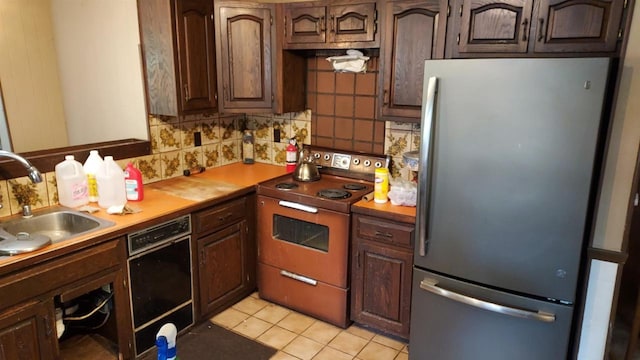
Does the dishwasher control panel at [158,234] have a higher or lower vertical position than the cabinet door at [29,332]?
higher

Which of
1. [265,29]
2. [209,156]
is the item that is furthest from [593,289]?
[209,156]

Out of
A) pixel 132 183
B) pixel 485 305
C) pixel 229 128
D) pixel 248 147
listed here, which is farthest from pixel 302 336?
pixel 229 128

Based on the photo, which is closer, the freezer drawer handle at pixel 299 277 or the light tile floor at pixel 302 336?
the light tile floor at pixel 302 336

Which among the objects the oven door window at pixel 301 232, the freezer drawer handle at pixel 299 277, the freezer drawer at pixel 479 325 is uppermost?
the oven door window at pixel 301 232

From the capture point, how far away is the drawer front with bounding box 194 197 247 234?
102 inches

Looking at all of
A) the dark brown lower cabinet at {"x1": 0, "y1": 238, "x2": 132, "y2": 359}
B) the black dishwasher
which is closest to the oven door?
the black dishwasher

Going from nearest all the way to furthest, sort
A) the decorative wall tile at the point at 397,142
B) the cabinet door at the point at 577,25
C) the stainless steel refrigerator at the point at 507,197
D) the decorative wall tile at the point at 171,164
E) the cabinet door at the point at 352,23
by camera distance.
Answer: the stainless steel refrigerator at the point at 507,197 → the cabinet door at the point at 577,25 → the cabinet door at the point at 352,23 → the decorative wall tile at the point at 397,142 → the decorative wall tile at the point at 171,164

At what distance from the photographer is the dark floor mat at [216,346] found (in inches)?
97.3

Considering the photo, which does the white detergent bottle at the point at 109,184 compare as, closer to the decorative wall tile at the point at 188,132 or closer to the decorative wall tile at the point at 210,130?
the decorative wall tile at the point at 188,132

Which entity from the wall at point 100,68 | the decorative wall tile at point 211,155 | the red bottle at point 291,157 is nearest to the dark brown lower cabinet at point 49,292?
the wall at point 100,68

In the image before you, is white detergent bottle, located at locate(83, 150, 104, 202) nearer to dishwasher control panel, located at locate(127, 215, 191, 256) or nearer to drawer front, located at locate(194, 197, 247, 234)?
dishwasher control panel, located at locate(127, 215, 191, 256)

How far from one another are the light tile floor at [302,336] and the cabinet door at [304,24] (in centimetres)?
177

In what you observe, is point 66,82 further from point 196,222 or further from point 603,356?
point 603,356

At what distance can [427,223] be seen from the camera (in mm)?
2070
